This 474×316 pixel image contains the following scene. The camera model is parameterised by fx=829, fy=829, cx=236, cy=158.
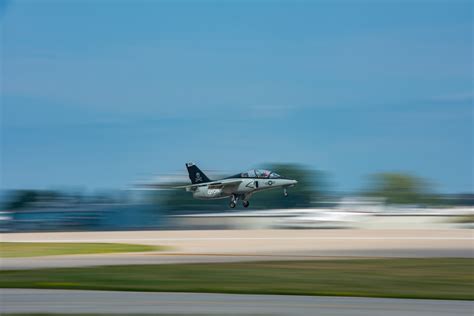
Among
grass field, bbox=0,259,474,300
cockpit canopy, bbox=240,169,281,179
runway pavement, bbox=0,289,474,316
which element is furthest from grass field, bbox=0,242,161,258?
runway pavement, bbox=0,289,474,316

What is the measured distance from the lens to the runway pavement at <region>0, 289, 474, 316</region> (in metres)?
18.4

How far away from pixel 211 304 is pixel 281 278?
25.2 feet

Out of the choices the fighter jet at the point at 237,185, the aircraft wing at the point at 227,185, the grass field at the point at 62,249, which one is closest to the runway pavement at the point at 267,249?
the grass field at the point at 62,249

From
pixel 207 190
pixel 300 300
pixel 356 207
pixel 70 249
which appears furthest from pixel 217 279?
pixel 356 207

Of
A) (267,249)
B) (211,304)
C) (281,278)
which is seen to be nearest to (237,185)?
(267,249)

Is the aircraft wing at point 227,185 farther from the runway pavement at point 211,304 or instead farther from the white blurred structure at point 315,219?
the white blurred structure at point 315,219

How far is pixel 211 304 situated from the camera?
19.7m

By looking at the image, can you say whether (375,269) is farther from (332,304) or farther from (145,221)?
(145,221)

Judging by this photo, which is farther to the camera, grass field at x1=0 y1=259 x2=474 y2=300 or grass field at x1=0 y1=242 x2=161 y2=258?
grass field at x1=0 y1=242 x2=161 y2=258

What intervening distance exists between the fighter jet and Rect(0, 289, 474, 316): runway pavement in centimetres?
1654

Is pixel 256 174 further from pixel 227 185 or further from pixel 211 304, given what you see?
pixel 211 304

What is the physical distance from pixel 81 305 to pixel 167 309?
7.18ft

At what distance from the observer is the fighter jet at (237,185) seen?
38.8 metres

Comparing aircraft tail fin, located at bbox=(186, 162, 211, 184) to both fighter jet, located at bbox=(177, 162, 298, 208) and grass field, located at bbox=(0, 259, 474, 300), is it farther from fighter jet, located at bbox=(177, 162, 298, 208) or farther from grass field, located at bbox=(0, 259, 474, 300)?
grass field, located at bbox=(0, 259, 474, 300)
